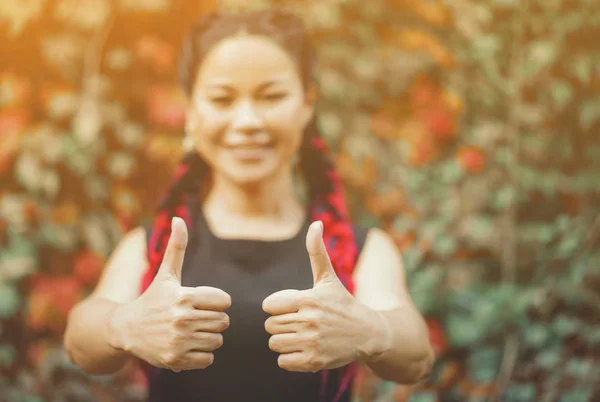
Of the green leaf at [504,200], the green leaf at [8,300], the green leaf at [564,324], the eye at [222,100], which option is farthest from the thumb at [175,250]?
the green leaf at [564,324]

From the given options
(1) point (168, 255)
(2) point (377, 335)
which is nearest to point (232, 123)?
(1) point (168, 255)

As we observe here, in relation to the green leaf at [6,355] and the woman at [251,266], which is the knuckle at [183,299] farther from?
the green leaf at [6,355]

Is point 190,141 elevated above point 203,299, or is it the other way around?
point 190,141

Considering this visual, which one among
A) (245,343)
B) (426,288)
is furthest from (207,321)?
(426,288)

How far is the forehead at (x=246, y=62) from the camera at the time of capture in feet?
2.67

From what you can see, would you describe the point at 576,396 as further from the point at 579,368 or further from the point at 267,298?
the point at 267,298

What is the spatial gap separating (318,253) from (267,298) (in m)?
0.08

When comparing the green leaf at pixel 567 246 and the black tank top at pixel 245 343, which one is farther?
the green leaf at pixel 567 246

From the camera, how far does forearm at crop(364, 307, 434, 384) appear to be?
28.9 inches

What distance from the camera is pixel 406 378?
0.80m

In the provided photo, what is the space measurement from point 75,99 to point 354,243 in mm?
573

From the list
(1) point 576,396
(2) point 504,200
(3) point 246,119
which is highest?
(3) point 246,119

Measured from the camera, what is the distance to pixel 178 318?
2.17ft

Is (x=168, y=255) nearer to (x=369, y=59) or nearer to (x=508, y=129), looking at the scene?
(x=369, y=59)
